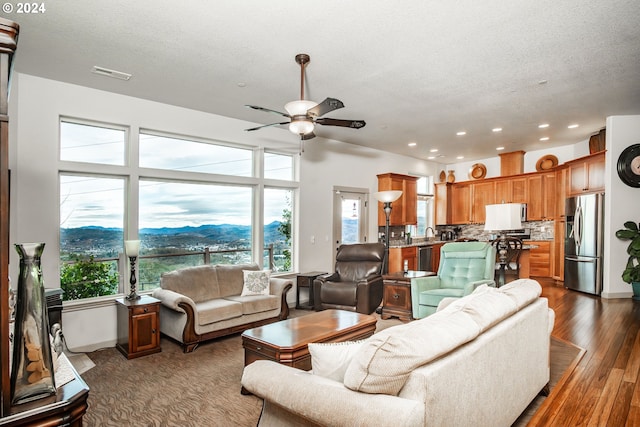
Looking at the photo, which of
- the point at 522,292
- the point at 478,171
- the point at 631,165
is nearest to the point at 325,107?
the point at 522,292

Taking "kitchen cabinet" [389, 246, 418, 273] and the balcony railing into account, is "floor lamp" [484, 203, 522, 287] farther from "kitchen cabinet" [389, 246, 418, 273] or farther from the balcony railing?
the balcony railing

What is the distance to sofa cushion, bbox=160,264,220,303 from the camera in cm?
419

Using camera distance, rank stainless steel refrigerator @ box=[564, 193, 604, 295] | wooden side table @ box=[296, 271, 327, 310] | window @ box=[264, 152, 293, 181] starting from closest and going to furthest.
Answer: wooden side table @ box=[296, 271, 327, 310]
window @ box=[264, 152, 293, 181]
stainless steel refrigerator @ box=[564, 193, 604, 295]

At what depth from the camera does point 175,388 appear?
9.64ft

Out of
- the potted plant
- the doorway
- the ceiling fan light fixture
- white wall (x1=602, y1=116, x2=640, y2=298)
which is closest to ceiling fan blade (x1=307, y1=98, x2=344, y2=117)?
the ceiling fan light fixture

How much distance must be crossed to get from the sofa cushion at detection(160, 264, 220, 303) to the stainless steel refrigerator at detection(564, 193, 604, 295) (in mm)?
6086

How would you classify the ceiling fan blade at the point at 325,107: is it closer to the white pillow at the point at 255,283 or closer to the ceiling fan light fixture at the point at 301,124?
the ceiling fan light fixture at the point at 301,124

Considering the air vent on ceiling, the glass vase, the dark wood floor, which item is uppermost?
the air vent on ceiling

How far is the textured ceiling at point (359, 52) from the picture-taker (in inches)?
104

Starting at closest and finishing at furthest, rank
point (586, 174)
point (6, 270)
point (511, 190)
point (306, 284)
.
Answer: point (6, 270)
point (306, 284)
point (586, 174)
point (511, 190)

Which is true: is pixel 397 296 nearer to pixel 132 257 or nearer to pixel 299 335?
pixel 299 335

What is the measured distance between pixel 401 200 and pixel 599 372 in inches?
204

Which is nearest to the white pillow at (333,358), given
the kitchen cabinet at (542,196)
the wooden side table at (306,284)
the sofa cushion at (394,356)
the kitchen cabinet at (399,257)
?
the sofa cushion at (394,356)

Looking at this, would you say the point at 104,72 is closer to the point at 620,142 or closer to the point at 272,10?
the point at 272,10
